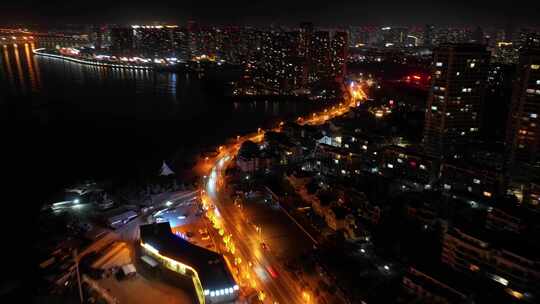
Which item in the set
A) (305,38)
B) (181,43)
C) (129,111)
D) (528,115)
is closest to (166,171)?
(129,111)

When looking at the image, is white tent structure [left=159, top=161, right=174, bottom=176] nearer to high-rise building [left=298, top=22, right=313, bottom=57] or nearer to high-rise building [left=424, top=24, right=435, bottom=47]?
high-rise building [left=298, top=22, right=313, bottom=57]

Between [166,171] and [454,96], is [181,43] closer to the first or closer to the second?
[166,171]

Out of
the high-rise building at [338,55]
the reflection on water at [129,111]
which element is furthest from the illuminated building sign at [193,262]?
the high-rise building at [338,55]

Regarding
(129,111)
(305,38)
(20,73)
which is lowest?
(129,111)

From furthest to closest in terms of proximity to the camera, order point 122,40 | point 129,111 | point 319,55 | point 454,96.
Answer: point 122,40
point 319,55
point 129,111
point 454,96

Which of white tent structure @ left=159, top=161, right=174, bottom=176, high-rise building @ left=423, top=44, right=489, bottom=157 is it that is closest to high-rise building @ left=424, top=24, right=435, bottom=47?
high-rise building @ left=423, top=44, right=489, bottom=157

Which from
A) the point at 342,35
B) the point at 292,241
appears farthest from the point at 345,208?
the point at 342,35
